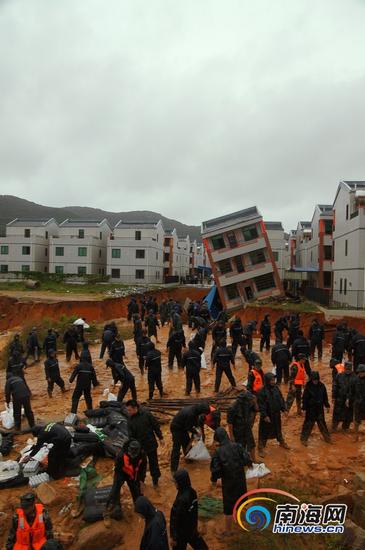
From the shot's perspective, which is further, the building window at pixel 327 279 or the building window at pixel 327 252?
the building window at pixel 327 279

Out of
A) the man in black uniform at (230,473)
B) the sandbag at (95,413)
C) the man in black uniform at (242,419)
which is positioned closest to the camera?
the man in black uniform at (230,473)

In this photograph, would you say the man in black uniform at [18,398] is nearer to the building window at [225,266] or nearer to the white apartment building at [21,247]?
the building window at [225,266]

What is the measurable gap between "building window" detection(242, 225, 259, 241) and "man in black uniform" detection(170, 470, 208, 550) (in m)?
28.4

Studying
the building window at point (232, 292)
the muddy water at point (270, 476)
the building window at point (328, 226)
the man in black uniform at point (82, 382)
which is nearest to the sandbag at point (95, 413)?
the man in black uniform at point (82, 382)

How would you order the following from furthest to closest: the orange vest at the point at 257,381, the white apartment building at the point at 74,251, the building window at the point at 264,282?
the white apartment building at the point at 74,251 → the building window at the point at 264,282 → the orange vest at the point at 257,381

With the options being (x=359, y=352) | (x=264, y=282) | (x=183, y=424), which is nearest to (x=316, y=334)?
(x=359, y=352)

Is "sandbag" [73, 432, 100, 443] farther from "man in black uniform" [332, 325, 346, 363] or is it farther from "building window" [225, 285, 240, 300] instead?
"building window" [225, 285, 240, 300]

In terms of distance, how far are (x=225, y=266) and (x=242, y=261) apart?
4.83ft

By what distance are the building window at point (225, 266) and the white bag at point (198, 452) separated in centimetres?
2570

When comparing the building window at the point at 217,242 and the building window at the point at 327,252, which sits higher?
the building window at the point at 217,242

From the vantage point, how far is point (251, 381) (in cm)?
817

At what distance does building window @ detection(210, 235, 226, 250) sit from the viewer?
32375mm

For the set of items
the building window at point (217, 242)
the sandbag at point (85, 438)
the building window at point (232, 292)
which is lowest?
the sandbag at point (85, 438)

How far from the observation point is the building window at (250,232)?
1259 inches
